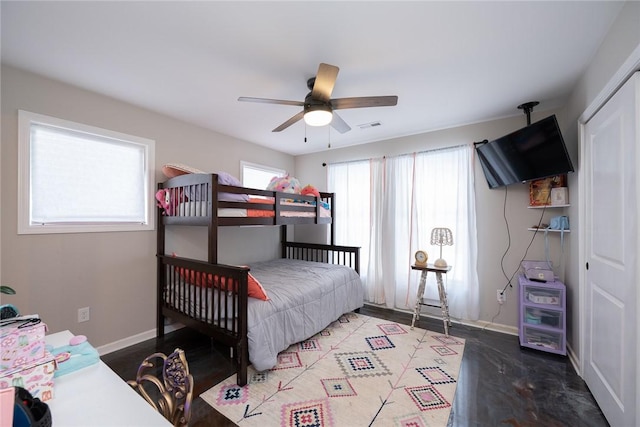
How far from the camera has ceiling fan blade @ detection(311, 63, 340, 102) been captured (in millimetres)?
1621

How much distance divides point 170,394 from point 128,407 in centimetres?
15

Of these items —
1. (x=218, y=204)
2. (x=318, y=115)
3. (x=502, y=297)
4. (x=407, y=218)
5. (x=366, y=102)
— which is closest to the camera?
(x=366, y=102)

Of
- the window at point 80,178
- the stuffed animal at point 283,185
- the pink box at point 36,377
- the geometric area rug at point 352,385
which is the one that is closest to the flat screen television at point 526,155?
the geometric area rug at point 352,385

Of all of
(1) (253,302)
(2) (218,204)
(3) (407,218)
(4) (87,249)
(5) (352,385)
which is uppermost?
(2) (218,204)

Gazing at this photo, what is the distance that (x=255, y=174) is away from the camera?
4055 mm

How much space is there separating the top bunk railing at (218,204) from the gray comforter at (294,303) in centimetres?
67

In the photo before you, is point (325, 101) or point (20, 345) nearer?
point (20, 345)

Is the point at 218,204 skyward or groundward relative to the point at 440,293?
skyward

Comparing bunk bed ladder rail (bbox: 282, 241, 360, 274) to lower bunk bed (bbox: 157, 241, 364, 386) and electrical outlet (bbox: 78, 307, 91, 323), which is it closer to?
lower bunk bed (bbox: 157, 241, 364, 386)

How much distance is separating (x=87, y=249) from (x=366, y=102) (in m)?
2.73

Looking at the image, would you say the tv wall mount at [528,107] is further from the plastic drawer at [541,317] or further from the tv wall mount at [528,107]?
the plastic drawer at [541,317]

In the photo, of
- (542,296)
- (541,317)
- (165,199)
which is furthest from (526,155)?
(165,199)

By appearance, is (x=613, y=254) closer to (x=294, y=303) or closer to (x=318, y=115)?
(x=318, y=115)

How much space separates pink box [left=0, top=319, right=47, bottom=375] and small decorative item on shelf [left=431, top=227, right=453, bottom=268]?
123 inches
